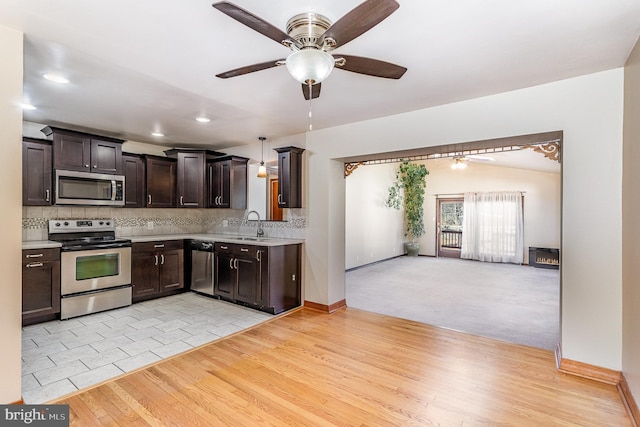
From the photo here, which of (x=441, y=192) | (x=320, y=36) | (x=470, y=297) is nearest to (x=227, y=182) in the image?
(x=320, y=36)

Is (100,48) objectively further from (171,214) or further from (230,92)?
(171,214)

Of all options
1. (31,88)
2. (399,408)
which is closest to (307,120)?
(31,88)

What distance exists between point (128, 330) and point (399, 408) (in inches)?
117

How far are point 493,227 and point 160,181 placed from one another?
8.28 metres

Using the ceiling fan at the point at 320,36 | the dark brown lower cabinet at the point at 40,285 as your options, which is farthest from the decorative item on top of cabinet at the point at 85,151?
the ceiling fan at the point at 320,36

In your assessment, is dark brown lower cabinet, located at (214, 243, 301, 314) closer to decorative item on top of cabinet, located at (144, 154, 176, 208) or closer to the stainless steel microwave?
decorative item on top of cabinet, located at (144, 154, 176, 208)

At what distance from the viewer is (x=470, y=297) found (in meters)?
5.05

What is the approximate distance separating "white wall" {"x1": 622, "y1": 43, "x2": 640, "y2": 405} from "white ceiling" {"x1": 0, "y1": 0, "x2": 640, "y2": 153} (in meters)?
0.26

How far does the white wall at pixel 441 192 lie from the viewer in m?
7.62

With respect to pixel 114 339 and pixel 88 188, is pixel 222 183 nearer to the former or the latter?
pixel 88 188

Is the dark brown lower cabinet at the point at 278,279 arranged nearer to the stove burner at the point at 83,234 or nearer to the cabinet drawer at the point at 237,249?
the cabinet drawer at the point at 237,249

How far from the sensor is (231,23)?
1857 millimetres

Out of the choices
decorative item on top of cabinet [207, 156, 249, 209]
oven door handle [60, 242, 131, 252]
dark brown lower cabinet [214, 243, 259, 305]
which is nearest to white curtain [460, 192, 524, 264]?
decorative item on top of cabinet [207, 156, 249, 209]

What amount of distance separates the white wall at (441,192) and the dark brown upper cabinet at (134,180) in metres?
4.16
